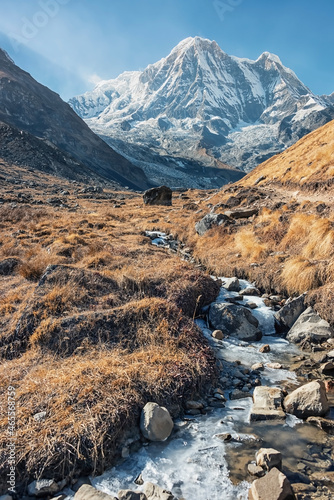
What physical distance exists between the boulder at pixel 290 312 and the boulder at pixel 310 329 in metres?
0.29

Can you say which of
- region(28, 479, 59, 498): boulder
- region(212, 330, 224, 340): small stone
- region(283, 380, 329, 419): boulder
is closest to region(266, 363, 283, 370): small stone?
region(283, 380, 329, 419): boulder

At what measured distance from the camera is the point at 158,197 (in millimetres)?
44594

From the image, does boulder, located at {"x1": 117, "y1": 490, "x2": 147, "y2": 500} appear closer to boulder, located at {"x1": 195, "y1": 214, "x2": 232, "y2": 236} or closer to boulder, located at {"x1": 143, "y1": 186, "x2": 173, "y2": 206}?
boulder, located at {"x1": 195, "y1": 214, "x2": 232, "y2": 236}

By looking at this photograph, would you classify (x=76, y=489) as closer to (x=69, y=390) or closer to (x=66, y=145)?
(x=69, y=390)

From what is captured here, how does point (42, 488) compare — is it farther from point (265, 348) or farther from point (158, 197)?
point (158, 197)

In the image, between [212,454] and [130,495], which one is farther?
[212,454]

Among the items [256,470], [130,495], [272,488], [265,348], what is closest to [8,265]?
[265,348]

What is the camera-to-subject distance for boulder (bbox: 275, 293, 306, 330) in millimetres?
10570

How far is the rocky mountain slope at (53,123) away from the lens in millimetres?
139750

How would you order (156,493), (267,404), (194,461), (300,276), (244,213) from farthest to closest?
(244,213) → (300,276) → (267,404) → (194,461) → (156,493)

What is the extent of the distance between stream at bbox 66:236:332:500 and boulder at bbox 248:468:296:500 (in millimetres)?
341

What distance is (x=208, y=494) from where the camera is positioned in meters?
4.95

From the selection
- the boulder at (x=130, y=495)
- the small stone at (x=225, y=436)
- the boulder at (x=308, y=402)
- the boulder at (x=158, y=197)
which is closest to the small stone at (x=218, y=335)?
the boulder at (x=308, y=402)

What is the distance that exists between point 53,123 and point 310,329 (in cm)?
16940
